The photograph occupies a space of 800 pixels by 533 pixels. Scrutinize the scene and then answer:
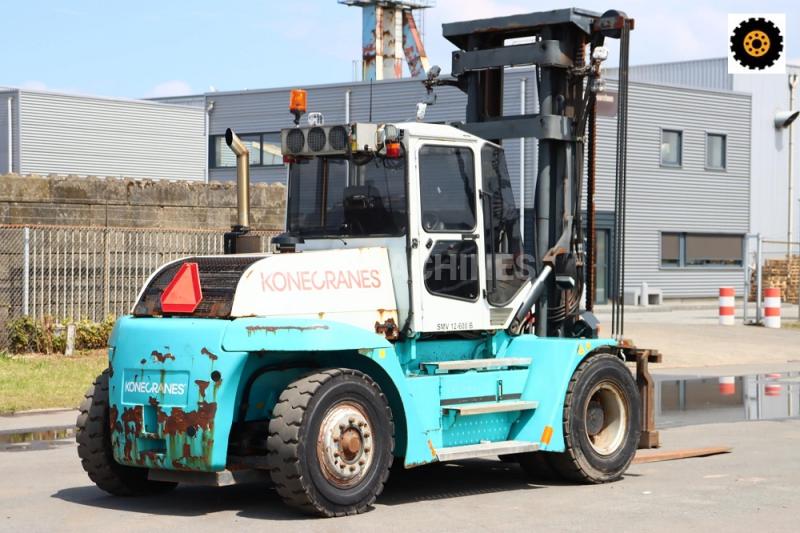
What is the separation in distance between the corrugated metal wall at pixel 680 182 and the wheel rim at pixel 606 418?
3258cm

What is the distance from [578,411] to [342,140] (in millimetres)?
2837

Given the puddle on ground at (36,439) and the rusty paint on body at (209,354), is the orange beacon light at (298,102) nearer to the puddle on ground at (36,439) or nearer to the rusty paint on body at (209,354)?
the rusty paint on body at (209,354)

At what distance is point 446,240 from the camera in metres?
10.8

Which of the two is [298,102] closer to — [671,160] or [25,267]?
[25,267]

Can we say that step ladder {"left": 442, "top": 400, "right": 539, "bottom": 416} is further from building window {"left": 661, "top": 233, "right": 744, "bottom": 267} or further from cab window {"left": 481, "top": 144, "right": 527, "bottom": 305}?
building window {"left": 661, "top": 233, "right": 744, "bottom": 267}

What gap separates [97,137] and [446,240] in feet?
117

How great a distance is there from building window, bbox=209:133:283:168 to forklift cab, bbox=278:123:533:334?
3688 centimetres

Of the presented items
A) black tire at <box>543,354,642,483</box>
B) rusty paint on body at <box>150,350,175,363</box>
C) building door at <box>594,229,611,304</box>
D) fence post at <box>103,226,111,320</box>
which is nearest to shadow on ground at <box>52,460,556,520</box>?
black tire at <box>543,354,642,483</box>

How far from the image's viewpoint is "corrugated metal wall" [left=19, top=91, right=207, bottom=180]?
4334cm

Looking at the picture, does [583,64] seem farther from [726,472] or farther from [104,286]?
[104,286]

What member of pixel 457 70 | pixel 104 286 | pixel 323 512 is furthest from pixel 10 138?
pixel 323 512

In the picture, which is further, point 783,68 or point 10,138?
point 783,68

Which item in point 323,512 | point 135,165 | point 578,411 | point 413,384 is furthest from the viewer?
point 135,165

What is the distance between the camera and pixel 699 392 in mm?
20078
